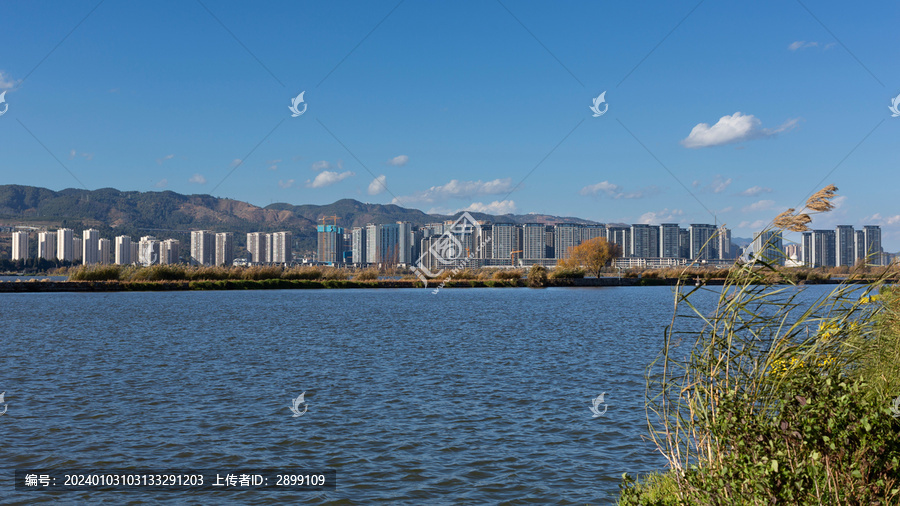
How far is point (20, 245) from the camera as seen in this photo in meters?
146

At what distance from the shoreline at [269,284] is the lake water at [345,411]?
31.2 m

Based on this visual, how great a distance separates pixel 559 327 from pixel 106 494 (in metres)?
21.7

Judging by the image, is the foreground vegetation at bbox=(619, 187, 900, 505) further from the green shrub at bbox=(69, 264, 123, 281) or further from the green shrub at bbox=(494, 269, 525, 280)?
the green shrub at bbox=(494, 269, 525, 280)

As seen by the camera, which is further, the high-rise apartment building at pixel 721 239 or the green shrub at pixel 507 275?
the green shrub at pixel 507 275

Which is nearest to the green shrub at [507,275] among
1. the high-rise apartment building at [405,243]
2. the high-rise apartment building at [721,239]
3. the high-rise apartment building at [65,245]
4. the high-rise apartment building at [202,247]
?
the high-rise apartment building at [721,239]

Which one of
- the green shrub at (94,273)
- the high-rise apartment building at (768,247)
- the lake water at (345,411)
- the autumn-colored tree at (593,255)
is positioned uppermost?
the autumn-colored tree at (593,255)

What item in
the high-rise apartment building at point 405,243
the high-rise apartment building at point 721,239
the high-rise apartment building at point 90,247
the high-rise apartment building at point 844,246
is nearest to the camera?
the high-rise apartment building at point 721,239

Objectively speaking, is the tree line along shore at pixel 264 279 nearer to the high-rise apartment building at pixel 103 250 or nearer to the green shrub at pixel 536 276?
the green shrub at pixel 536 276

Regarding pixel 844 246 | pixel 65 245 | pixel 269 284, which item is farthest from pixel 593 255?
pixel 65 245

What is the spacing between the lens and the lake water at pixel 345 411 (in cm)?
735

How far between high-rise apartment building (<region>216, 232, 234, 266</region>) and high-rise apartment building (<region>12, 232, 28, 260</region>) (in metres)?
42.9

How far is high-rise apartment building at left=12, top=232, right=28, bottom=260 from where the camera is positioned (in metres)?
145

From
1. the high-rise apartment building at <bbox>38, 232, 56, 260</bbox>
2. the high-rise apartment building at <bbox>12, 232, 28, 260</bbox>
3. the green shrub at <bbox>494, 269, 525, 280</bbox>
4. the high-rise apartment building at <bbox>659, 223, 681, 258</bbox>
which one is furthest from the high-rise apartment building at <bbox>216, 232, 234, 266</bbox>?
the high-rise apartment building at <bbox>659, 223, 681, 258</bbox>

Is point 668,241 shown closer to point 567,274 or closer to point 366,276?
point 567,274
